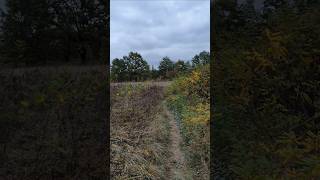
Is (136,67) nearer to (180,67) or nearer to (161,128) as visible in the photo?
(180,67)

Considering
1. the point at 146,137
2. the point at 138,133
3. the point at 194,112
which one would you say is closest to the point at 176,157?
the point at 146,137

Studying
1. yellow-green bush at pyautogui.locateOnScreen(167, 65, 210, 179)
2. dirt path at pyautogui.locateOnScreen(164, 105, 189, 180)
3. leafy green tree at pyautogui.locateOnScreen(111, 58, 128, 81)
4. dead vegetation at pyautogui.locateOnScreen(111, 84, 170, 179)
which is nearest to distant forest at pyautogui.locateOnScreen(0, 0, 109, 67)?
dead vegetation at pyautogui.locateOnScreen(111, 84, 170, 179)

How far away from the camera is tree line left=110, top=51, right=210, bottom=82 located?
43.7 feet

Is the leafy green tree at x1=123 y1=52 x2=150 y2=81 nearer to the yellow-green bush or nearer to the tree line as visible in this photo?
the tree line

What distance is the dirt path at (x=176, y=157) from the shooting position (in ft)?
29.7

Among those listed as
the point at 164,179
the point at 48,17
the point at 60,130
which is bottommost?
the point at 164,179

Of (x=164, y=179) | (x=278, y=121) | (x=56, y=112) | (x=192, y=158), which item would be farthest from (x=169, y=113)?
(x=278, y=121)

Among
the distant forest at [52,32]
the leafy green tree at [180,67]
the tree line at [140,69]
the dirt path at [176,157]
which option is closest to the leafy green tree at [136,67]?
the tree line at [140,69]

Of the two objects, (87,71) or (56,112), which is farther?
(87,71)

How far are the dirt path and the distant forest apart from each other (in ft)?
7.41

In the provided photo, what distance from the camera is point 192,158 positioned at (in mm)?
9523

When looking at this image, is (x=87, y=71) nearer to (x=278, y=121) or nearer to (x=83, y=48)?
(x=83, y=48)

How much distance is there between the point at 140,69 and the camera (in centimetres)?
1393

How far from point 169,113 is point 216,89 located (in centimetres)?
367
